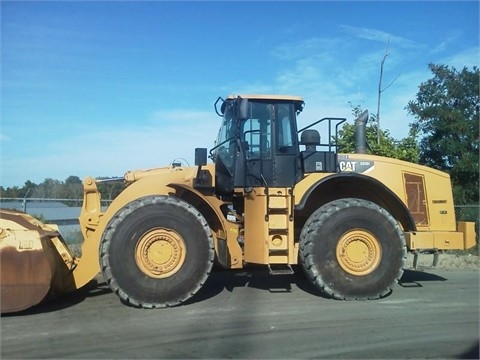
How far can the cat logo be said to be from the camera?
791 cm

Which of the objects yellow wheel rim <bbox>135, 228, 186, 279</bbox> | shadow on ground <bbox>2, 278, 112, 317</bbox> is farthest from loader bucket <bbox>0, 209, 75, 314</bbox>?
yellow wheel rim <bbox>135, 228, 186, 279</bbox>

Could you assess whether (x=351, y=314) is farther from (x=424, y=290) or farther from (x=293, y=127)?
(x=293, y=127)

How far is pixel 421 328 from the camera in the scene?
5.88m

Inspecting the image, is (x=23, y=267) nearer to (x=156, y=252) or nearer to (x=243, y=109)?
(x=156, y=252)

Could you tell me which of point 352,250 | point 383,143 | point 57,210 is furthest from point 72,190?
point 352,250

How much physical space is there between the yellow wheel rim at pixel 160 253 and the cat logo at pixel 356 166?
277cm

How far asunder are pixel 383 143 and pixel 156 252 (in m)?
9.80

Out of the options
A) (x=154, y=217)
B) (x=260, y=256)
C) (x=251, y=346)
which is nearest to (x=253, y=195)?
(x=260, y=256)

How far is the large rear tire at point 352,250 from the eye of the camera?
7105 mm

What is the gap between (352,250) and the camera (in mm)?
7258

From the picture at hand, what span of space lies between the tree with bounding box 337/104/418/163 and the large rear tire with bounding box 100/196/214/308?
7404mm

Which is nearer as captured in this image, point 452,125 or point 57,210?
point 57,210

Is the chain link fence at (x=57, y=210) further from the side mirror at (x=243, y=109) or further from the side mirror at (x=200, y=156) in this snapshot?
the side mirror at (x=243, y=109)

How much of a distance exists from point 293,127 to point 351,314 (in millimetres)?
2891
